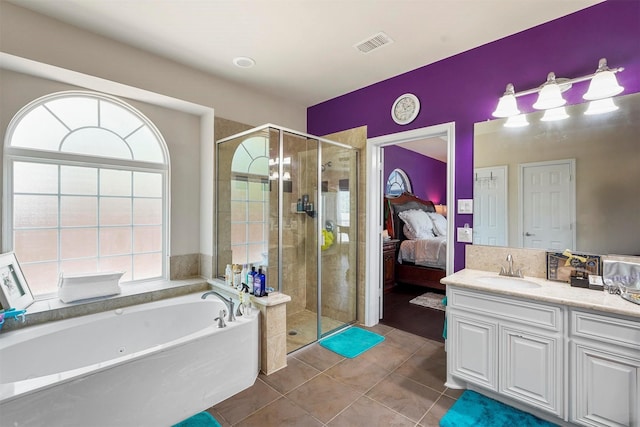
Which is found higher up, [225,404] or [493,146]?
[493,146]

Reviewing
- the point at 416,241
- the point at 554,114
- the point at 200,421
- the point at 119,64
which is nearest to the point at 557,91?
the point at 554,114

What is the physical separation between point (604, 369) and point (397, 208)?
3.83 meters

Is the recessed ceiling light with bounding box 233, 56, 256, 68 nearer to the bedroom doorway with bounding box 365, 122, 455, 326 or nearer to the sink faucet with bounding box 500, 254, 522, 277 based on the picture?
the bedroom doorway with bounding box 365, 122, 455, 326

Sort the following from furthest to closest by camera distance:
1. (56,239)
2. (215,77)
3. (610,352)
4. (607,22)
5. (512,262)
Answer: (215,77), (56,239), (512,262), (607,22), (610,352)

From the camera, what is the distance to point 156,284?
2.80 m

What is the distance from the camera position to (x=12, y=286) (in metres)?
2.06

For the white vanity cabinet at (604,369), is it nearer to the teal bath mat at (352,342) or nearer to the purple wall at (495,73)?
the purple wall at (495,73)

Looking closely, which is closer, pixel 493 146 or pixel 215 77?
pixel 493 146

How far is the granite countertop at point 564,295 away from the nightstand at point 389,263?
2280mm

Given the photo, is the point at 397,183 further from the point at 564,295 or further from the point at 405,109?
the point at 564,295

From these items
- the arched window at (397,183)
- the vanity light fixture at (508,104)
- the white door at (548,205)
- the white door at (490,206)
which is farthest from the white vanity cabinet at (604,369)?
the arched window at (397,183)

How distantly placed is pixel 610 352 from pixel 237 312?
236 centimetres

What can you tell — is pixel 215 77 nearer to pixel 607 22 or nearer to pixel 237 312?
pixel 237 312

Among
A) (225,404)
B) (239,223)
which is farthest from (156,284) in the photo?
(225,404)
